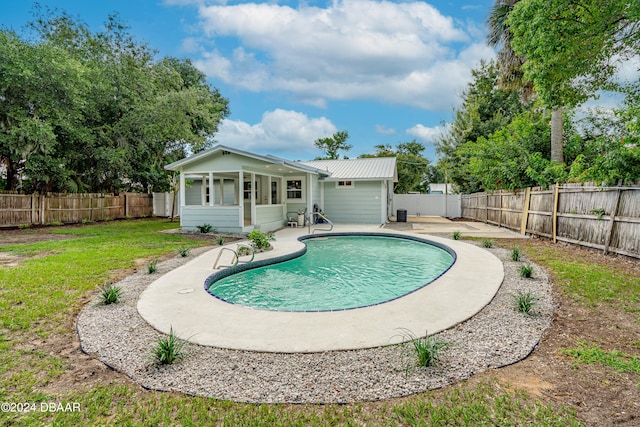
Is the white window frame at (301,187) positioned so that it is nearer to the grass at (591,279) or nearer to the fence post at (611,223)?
the grass at (591,279)

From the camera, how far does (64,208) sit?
1605 centimetres

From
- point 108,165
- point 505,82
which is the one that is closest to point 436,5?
point 505,82

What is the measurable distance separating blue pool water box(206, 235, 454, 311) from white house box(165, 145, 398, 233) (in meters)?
3.80

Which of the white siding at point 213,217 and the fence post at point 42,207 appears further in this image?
the fence post at point 42,207

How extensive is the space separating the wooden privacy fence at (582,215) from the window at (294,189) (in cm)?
923

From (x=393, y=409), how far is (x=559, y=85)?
911 centimetres

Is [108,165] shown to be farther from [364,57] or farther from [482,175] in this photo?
[482,175]

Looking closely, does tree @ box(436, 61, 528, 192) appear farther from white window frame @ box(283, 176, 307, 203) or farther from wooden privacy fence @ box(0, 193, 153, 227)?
wooden privacy fence @ box(0, 193, 153, 227)

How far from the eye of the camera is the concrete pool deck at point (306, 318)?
350cm

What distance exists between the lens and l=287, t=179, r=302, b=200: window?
16.0 m

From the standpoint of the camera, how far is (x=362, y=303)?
5473mm

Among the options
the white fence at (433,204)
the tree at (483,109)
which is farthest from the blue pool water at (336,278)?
the tree at (483,109)
